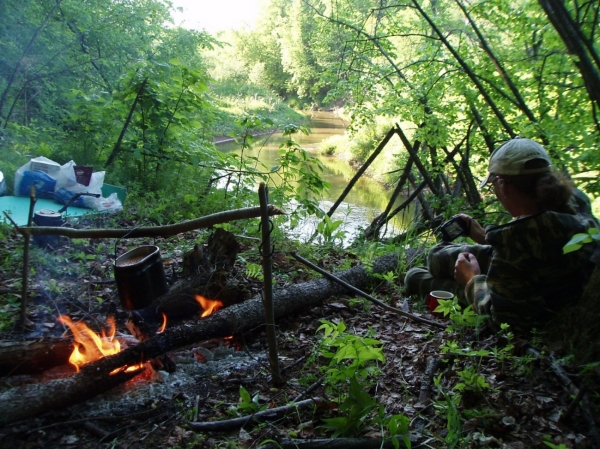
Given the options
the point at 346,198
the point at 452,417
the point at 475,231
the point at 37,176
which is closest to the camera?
the point at 452,417

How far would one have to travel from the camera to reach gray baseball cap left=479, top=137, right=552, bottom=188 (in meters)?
2.77

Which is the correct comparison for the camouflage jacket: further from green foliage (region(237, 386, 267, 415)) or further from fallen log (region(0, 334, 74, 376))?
fallen log (region(0, 334, 74, 376))

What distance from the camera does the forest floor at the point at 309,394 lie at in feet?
6.88

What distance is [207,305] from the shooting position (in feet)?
12.0

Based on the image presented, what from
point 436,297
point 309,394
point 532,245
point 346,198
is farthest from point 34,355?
point 346,198

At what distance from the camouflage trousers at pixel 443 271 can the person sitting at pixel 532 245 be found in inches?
29.5

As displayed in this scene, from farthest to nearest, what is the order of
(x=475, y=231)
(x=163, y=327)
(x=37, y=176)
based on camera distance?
(x=37, y=176) → (x=475, y=231) → (x=163, y=327)

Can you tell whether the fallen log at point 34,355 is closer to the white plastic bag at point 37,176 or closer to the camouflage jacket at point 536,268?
the camouflage jacket at point 536,268

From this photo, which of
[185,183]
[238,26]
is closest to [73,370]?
[185,183]

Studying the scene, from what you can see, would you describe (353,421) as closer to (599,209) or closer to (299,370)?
(299,370)

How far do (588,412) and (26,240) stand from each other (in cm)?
354

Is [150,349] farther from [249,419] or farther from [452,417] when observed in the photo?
[452,417]

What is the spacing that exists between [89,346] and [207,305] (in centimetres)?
96

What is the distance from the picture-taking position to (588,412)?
198 centimetres
